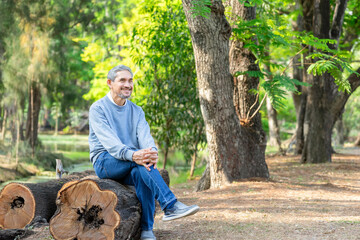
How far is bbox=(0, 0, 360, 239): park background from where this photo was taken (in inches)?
262

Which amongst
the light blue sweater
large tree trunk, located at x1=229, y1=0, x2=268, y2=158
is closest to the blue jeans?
the light blue sweater

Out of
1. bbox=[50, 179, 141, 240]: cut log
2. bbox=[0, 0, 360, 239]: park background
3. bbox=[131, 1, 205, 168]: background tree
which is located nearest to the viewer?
bbox=[50, 179, 141, 240]: cut log

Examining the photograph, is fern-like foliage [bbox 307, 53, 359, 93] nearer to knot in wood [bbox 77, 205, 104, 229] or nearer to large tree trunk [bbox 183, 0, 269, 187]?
large tree trunk [bbox 183, 0, 269, 187]

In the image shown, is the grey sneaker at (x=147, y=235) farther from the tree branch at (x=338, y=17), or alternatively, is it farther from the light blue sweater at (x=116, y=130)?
the tree branch at (x=338, y=17)

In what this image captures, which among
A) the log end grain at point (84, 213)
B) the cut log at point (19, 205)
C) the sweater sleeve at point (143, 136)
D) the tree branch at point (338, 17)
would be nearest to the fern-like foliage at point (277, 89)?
the sweater sleeve at point (143, 136)

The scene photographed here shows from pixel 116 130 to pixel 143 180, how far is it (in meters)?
0.70

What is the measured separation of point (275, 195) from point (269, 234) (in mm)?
2040

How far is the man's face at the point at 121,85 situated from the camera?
4.30 meters

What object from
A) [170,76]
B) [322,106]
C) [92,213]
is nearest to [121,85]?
[92,213]

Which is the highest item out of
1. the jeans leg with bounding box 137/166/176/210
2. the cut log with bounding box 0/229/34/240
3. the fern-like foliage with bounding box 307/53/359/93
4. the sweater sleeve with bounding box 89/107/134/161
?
the fern-like foliage with bounding box 307/53/359/93

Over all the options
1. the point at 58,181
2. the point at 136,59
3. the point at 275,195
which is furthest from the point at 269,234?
the point at 136,59

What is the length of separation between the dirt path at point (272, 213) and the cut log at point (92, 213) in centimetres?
69

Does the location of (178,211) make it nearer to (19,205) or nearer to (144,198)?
(144,198)

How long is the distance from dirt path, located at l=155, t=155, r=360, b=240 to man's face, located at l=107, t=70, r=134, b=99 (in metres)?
1.66
